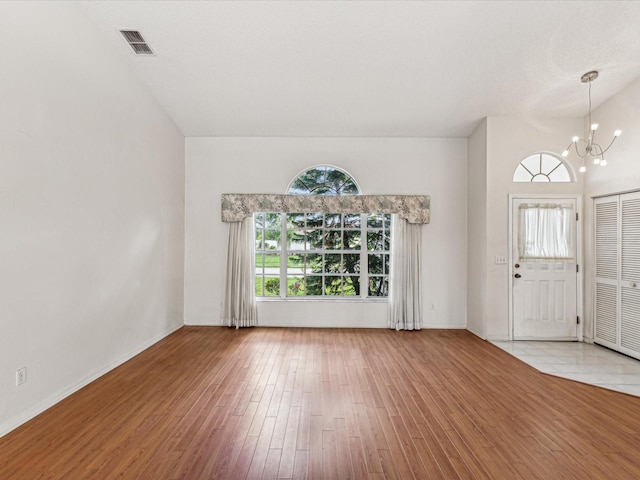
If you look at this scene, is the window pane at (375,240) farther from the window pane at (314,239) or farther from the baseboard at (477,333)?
the baseboard at (477,333)

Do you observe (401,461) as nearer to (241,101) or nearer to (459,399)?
(459,399)

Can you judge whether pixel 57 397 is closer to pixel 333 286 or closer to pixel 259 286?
pixel 259 286

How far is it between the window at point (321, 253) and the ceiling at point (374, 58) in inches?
60.4

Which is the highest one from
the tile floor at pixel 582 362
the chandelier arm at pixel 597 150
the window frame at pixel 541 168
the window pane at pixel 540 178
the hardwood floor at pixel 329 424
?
the chandelier arm at pixel 597 150

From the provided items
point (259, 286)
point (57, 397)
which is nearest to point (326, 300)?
point (259, 286)

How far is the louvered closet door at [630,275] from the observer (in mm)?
4266

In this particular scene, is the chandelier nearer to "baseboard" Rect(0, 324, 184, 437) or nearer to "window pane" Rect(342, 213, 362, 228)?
"window pane" Rect(342, 213, 362, 228)

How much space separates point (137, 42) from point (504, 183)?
4909 millimetres

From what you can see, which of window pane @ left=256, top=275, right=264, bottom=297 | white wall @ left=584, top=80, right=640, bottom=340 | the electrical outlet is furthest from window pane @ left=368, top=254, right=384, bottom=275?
the electrical outlet

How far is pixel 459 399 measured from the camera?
10.4ft

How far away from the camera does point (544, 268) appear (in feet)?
16.8

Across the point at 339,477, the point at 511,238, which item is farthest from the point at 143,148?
the point at 511,238

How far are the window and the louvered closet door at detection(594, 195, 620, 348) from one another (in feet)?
9.35

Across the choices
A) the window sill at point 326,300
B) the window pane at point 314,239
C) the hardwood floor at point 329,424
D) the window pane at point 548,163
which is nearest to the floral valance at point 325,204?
the window pane at point 314,239
